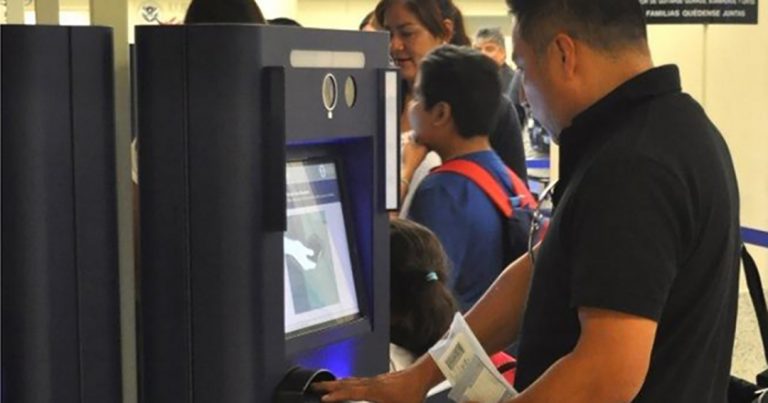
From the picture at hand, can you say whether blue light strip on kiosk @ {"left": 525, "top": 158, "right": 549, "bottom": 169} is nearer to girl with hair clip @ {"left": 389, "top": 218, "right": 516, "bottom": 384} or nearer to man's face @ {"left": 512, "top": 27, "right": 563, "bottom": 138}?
girl with hair clip @ {"left": 389, "top": 218, "right": 516, "bottom": 384}

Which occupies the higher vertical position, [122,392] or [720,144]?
[720,144]

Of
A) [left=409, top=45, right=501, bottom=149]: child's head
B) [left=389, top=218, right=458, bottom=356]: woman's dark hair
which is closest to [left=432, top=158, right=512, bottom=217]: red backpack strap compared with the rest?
[left=409, top=45, right=501, bottom=149]: child's head

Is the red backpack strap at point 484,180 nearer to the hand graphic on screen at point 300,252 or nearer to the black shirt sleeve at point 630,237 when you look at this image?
the black shirt sleeve at point 630,237

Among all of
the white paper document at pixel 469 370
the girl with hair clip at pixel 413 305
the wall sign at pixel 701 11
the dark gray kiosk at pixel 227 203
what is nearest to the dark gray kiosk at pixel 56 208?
the dark gray kiosk at pixel 227 203

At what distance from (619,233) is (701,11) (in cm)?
428

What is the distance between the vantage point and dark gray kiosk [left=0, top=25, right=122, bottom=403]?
1356mm

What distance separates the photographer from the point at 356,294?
5.50 feet

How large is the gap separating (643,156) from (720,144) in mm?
223

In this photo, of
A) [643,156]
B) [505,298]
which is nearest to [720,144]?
[643,156]

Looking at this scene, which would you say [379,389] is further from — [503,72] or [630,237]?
[503,72]

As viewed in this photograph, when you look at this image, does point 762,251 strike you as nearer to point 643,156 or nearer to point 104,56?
point 643,156

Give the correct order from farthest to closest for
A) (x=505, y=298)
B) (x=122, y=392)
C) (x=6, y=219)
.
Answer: (x=505, y=298)
(x=122, y=392)
(x=6, y=219)

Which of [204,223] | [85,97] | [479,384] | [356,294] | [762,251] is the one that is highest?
[85,97]

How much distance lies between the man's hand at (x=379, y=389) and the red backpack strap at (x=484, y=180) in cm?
104
